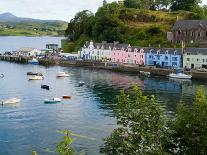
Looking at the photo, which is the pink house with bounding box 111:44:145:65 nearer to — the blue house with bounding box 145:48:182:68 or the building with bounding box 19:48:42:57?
the blue house with bounding box 145:48:182:68

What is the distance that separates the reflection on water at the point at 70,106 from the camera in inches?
1727

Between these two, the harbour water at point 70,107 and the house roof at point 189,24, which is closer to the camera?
the harbour water at point 70,107

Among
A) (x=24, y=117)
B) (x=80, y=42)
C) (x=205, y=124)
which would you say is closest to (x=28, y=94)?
(x=24, y=117)

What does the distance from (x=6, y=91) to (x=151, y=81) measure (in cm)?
2870

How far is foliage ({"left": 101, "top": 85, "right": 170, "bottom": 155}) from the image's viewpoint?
21.4m

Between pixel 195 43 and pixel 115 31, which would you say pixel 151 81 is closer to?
pixel 195 43

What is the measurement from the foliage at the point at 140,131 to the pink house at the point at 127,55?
89967mm

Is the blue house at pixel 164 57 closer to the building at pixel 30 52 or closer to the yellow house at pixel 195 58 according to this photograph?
the yellow house at pixel 195 58

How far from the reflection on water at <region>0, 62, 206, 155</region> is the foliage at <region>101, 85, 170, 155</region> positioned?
57.6 feet

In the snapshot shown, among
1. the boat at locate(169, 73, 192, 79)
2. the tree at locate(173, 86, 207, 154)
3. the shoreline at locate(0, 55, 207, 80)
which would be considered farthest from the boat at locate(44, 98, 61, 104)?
the tree at locate(173, 86, 207, 154)

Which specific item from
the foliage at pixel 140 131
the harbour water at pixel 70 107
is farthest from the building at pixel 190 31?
the foliage at pixel 140 131

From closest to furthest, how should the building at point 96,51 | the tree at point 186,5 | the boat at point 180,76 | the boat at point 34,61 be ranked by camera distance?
1. the boat at point 180,76
2. the building at point 96,51
3. the boat at point 34,61
4. the tree at point 186,5

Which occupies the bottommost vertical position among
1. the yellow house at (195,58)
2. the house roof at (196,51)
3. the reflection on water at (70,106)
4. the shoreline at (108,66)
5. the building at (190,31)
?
the reflection on water at (70,106)

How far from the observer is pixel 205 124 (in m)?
22.8
